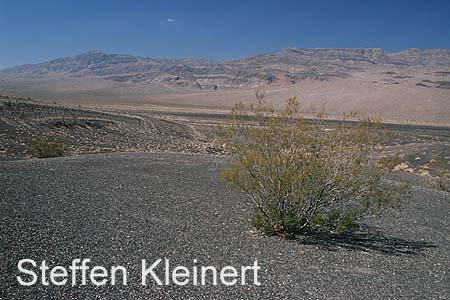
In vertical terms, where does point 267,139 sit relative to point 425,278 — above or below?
above

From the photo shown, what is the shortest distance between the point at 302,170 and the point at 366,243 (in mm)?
2284

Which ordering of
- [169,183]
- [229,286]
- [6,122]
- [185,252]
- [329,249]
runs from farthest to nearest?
[6,122] < [169,183] < [329,249] < [185,252] < [229,286]

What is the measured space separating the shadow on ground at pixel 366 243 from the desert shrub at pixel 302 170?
0.86 feet

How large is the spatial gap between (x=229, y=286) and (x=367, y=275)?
2.51m

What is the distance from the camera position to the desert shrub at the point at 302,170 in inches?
377

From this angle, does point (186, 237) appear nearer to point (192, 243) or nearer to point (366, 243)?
point (192, 243)

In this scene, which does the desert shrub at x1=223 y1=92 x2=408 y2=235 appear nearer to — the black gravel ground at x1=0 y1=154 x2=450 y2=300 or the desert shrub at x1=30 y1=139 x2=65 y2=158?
the black gravel ground at x1=0 y1=154 x2=450 y2=300

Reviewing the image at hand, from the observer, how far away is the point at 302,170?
947 cm

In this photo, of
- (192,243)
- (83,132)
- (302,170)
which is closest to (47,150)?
(83,132)

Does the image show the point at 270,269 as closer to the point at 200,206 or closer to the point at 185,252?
the point at 185,252

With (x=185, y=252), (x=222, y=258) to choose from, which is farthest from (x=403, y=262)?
(x=185, y=252)

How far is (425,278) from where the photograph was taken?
7969 mm

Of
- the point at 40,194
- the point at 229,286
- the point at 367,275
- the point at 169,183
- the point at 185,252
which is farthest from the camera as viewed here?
the point at 169,183

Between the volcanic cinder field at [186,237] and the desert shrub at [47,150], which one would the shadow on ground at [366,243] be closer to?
the volcanic cinder field at [186,237]
